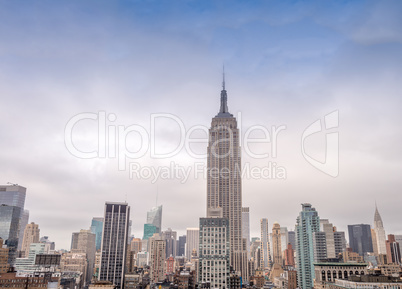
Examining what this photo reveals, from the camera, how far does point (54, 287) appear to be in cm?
17338

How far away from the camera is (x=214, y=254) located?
172250mm

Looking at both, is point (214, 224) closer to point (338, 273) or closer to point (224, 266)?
point (224, 266)

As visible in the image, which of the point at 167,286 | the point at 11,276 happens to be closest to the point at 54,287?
the point at 11,276

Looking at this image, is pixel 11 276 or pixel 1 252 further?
pixel 1 252

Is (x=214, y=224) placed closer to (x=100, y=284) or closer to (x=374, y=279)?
(x=100, y=284)

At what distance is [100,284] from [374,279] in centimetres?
11912

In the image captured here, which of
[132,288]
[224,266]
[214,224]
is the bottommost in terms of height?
[132,288]

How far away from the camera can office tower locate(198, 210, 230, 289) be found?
547ft

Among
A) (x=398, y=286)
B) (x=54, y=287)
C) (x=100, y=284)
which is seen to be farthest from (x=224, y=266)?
(x=54, y=287)

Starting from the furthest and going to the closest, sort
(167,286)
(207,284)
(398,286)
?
(167,286) < (207,284) < (398,286)

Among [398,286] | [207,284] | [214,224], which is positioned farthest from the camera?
[214,224]

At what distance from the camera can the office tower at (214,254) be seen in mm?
166750

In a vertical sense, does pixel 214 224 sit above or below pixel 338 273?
above

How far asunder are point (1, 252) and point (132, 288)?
77159 millimetres
